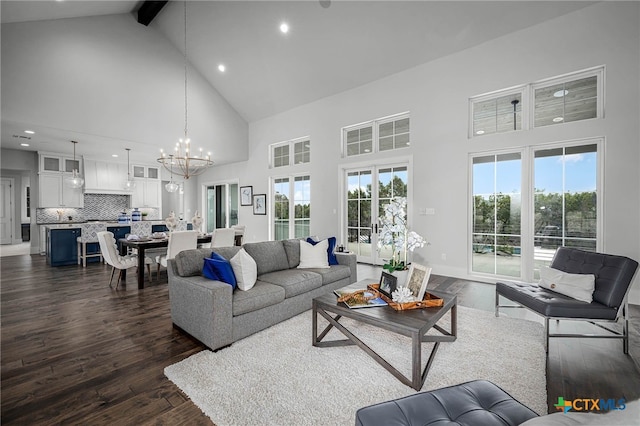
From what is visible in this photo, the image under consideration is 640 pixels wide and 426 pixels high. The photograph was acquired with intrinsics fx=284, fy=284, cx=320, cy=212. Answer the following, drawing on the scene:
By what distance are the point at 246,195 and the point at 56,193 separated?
4952mm

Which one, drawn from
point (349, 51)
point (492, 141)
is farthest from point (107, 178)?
point (492, 141)

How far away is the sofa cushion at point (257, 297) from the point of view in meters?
2.55

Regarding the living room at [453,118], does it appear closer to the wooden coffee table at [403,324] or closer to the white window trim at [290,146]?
the white window trim at [290,146]

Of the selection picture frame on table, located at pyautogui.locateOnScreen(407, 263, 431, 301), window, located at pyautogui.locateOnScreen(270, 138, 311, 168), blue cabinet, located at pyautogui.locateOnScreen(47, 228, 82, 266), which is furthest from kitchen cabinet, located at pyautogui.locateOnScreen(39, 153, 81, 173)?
picture frame on table, located at pyautogui.locateOnScreen(407, 263, 431, 301)

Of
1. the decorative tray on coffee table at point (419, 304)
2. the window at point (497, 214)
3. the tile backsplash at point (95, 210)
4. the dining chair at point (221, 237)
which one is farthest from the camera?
the tile backsplash at point (95, 210)

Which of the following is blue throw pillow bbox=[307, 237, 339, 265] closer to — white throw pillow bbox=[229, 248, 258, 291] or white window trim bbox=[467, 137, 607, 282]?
white throw pillow bbox=[229, 248, 258, 291]

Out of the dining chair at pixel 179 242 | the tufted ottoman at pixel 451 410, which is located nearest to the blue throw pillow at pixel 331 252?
the dining chair at pixel 179 242

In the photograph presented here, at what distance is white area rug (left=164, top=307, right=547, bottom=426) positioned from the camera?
171 cm

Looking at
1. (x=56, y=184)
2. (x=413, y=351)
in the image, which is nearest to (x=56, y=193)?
(x=56, y=184)

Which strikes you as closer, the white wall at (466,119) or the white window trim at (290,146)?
the white wall at (466,119)

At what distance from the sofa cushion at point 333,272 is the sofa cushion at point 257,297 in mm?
724

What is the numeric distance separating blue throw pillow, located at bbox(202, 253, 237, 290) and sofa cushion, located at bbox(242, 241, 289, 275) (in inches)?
28.3

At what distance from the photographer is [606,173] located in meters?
3.73

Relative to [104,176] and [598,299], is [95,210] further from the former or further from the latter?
[598,299]
